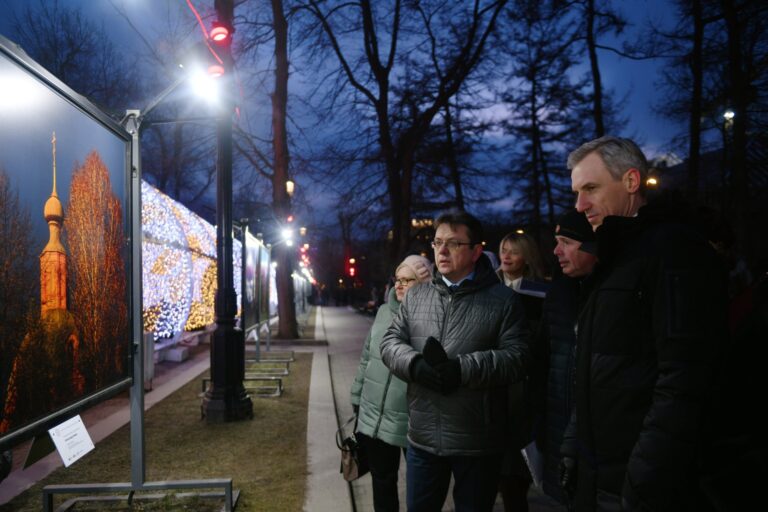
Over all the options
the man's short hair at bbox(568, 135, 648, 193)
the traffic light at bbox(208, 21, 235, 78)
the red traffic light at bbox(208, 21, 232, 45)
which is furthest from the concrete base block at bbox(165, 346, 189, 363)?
the man's short hair at bbox(568, 135, 648, 193)

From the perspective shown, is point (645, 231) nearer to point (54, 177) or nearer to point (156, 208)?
point (54, 177)

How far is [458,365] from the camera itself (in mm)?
2625

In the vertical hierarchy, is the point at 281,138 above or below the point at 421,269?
above

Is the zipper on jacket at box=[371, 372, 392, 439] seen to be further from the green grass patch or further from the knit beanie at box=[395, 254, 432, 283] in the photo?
the green grass patch

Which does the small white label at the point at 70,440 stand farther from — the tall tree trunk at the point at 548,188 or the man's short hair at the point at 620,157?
the tall tree trunk at the point at 548,188

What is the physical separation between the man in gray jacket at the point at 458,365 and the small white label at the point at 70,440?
161 centimetres

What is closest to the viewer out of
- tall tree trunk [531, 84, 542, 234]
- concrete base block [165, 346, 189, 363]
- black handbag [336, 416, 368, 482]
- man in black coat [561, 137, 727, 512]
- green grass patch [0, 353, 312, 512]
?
man in black coat [561, 137, 727, 512]

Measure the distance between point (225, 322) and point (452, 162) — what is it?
15916mm

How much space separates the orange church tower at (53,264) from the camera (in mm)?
2611

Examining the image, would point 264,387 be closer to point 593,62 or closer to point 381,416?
point 381,416

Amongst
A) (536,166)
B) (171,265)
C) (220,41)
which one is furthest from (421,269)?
(536,166)

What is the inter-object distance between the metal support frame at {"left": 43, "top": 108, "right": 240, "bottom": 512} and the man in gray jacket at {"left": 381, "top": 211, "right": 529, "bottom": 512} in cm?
187

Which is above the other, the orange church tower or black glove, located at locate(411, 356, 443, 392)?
the orange church tower

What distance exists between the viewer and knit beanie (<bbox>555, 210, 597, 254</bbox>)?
2.24 metres
